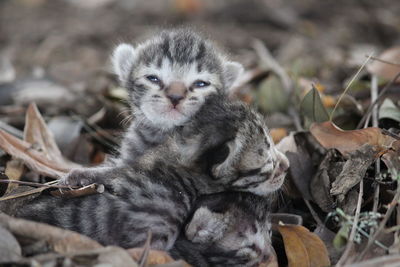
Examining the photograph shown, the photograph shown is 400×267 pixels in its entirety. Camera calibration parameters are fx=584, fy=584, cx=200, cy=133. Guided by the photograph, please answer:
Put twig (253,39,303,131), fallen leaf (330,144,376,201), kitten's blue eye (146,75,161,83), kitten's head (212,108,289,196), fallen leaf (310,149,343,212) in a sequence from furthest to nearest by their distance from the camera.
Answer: twig (253,39,303,131) → kitten's blue eye (146,75,161,83) → fallen leaf (310,149,343,212) → fallen leaf (330,144,376,201) → kitten's head (212,108,289,196)

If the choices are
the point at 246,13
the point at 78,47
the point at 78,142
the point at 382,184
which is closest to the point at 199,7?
the point at 246,13

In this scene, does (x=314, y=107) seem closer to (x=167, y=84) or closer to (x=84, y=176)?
(x=167, y=84)

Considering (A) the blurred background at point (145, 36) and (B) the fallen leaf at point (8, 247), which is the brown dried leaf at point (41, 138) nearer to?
(A) the blurred background at point (145, 36)

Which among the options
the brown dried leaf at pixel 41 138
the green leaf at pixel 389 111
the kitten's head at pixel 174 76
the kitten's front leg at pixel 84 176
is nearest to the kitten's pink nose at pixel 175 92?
the kitten's head at pixel 174 76

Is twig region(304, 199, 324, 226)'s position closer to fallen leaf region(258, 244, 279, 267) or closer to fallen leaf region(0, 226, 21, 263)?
fallen leaf region(258, 244, 279, 267)

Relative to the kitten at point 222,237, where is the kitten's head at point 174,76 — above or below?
above

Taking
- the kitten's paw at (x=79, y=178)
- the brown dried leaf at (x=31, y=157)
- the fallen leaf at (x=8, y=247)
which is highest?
the fallen leaf at (x=8, y=247)

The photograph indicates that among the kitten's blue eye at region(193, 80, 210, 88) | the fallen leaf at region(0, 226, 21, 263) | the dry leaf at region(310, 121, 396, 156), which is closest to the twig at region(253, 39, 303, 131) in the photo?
the dry leaf at region(310, 121, 396, 156)
